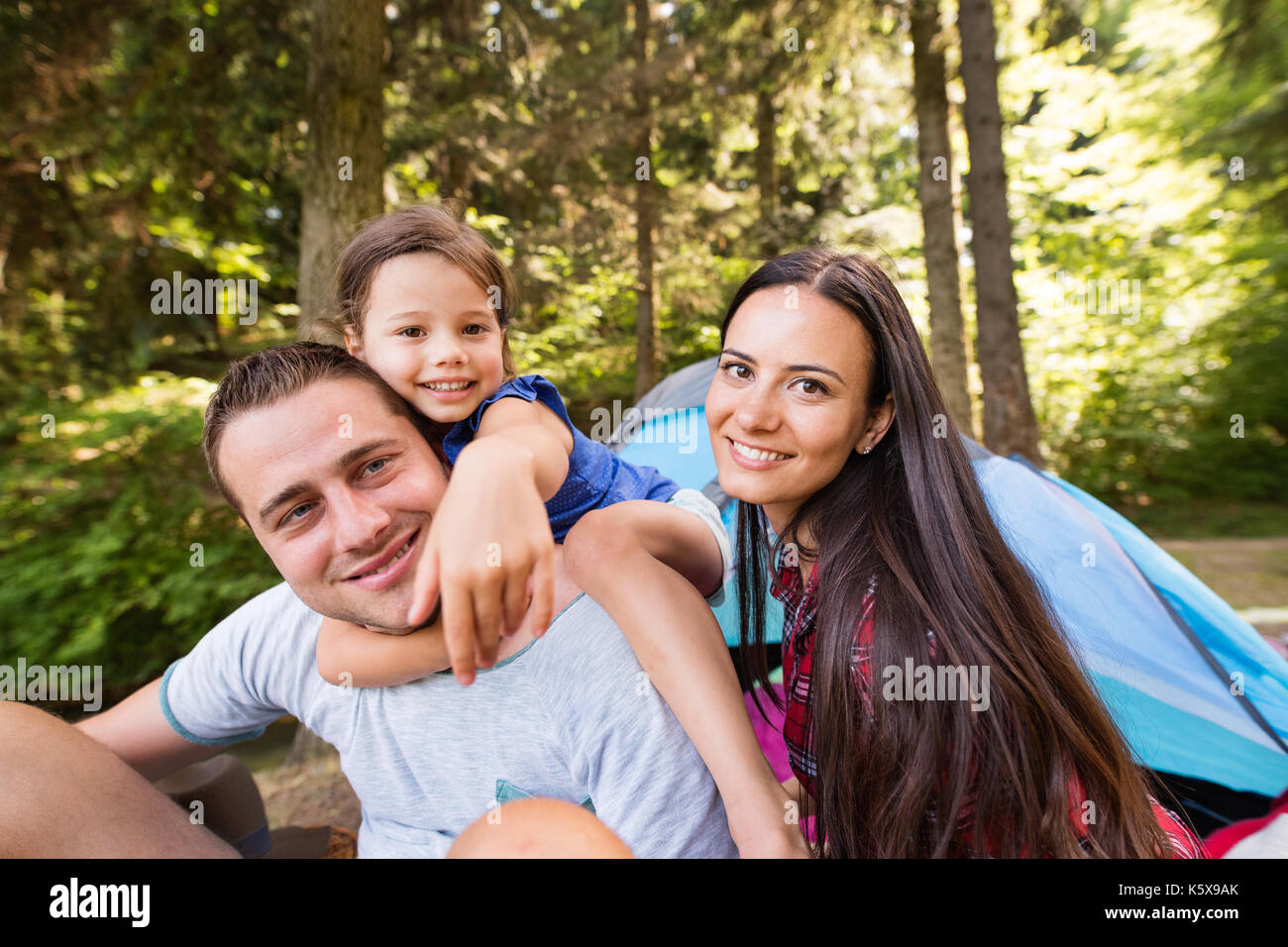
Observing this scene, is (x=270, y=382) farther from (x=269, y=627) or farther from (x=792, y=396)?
(x=792, y=396)

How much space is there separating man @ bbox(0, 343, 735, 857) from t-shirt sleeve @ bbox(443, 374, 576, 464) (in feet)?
0.31

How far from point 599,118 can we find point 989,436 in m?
4.44

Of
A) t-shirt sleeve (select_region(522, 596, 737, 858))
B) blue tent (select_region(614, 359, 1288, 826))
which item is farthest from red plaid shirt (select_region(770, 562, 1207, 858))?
blue tent (select_region(614, 359, 1288, 826))

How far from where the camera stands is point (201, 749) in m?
1.68

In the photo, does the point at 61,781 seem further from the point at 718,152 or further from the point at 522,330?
the point at 718,152

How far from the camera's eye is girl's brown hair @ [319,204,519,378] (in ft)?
5.37

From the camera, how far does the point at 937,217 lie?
18.5 feet

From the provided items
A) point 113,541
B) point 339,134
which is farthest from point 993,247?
point 113,541

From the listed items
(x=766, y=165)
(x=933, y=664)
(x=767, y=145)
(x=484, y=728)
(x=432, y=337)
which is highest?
(x=767, y=145)

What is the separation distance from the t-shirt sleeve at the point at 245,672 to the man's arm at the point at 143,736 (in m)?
0.03

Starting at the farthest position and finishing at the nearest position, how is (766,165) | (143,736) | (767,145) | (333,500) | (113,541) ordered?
1. (766,165)
2. (767,145)
3. (113,541)
4. (143,736)
5. (333,500)

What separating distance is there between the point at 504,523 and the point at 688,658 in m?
0.55

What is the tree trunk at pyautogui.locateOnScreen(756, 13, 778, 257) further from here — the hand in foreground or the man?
the hand in foreground
